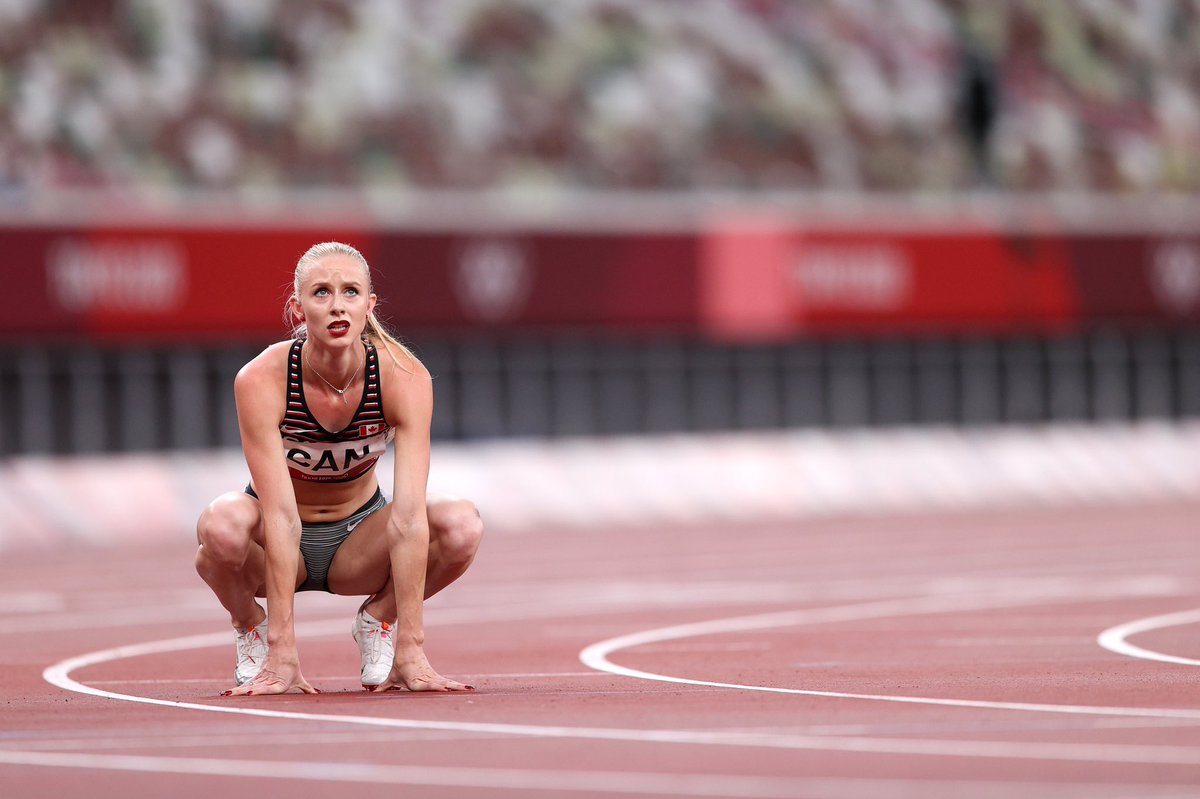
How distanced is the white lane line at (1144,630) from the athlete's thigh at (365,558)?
362 centimetres

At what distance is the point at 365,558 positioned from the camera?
9.59 meters

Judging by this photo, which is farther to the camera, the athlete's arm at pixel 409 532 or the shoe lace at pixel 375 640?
the shoe lace at pixel 375 640

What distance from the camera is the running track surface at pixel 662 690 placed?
6812 millimetres

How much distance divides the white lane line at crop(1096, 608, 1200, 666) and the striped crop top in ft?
12.4

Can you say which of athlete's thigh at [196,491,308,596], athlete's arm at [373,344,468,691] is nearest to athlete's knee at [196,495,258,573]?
athlete's thigh at [196,491,308,596]

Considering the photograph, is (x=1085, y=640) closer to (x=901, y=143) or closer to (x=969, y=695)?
(x=969, y=695)

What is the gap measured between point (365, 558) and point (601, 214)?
2068 cm

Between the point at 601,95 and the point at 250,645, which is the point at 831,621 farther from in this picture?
the point at 601,95

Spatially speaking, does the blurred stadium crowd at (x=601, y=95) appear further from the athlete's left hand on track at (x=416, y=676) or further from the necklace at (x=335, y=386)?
the athlete's left hand on track at (x=416, y=676)

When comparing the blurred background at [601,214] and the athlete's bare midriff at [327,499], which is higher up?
the blurred background at [601,214]

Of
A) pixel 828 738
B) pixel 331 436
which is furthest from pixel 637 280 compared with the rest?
pixel 828 738

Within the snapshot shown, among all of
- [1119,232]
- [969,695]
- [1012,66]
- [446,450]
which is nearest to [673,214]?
[446,450]

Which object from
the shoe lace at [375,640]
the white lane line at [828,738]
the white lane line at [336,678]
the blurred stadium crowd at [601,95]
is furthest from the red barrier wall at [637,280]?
the white lane line at [828,738]

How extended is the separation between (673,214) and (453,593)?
13.5 m
